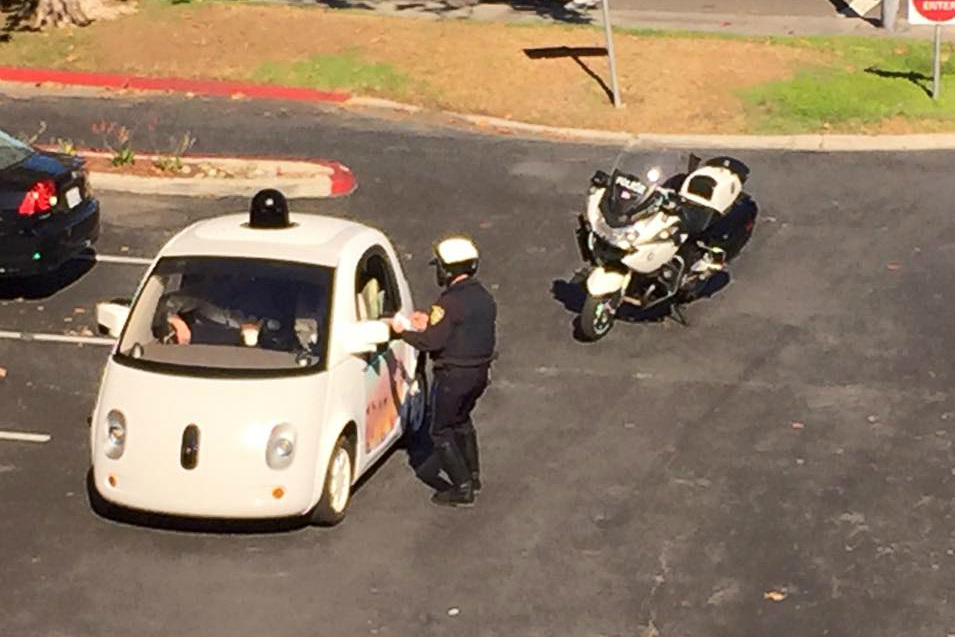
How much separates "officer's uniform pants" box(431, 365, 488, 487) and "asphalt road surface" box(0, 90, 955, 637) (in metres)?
0.31

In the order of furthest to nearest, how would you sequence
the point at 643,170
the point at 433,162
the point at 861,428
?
the point at 433,162, the point at 643,170, the point at 861,428

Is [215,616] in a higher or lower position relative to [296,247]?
lower

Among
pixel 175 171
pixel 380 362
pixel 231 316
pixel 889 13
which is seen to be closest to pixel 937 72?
pixel 889 13

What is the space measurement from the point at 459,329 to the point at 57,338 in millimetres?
5073

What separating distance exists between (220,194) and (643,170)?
5.55 metres

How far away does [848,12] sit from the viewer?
28875 millimetres

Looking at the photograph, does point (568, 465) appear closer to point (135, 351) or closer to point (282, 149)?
point (135, 351)

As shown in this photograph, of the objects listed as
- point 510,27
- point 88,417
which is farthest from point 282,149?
point 88,417

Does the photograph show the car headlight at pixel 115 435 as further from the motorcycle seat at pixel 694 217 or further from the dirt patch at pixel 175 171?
the dirt patch at pixel 175 171

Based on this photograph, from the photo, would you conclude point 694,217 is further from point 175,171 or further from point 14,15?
point 14,15

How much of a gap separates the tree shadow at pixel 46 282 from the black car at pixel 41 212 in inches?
21.9

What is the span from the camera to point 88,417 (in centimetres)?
1321

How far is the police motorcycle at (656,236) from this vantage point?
1472 centimetres

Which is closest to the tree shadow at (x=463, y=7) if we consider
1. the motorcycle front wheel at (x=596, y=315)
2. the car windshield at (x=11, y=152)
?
the car windshield at (x=11, y=152)
